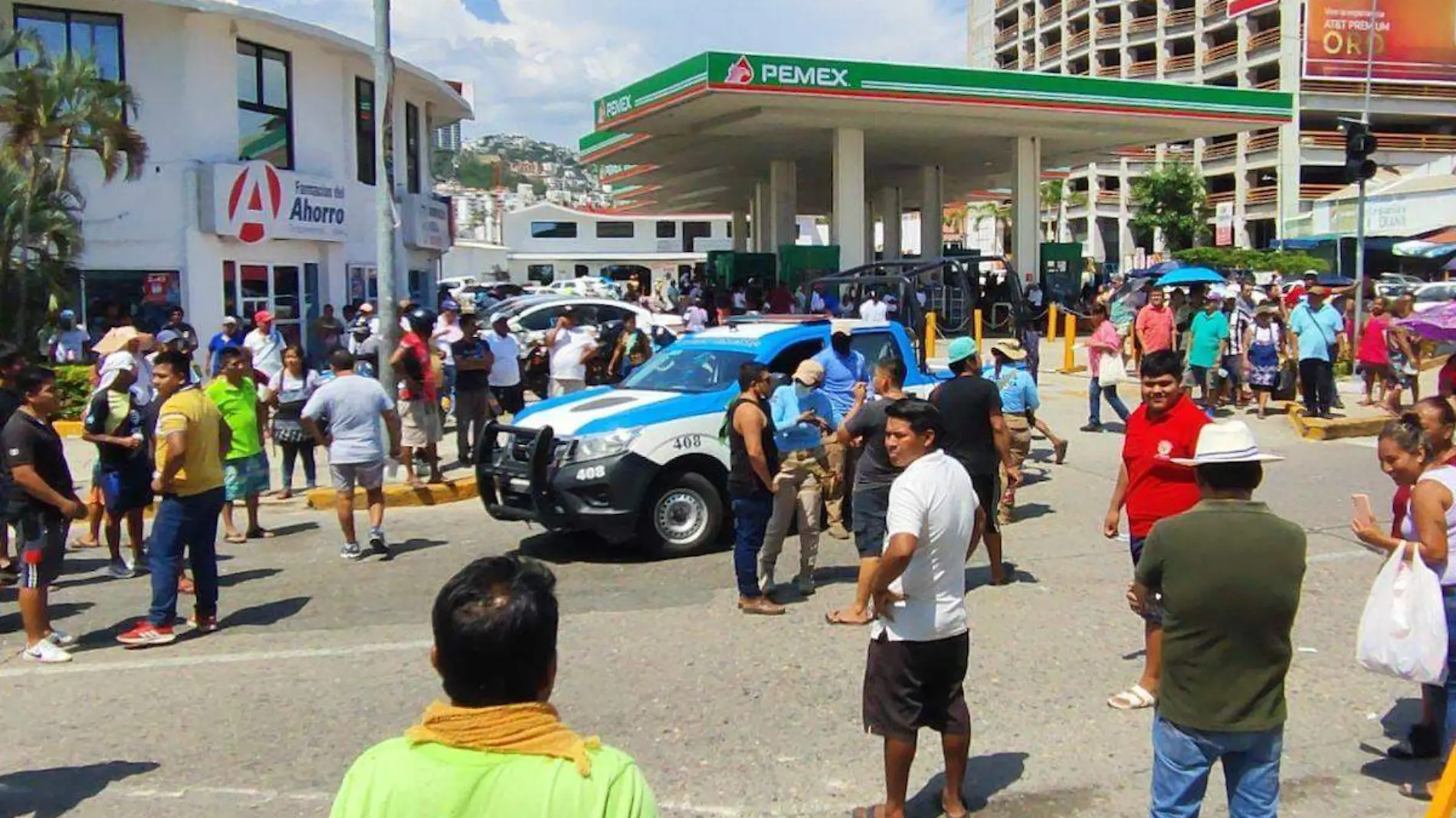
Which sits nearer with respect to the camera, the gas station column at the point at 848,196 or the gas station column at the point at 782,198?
the gas station column at the point at 848,196

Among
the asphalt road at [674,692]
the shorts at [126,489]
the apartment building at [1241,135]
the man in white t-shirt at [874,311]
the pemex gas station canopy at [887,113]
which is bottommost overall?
the asphalt road at [674,692]

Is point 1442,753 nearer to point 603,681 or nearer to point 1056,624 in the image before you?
point 1056,624

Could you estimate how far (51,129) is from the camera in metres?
18.0

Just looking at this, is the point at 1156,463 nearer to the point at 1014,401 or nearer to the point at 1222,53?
the point at 1014,401

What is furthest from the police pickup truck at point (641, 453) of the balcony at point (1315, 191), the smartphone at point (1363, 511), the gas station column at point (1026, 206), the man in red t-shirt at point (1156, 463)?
the balcony at point (1315, 191)

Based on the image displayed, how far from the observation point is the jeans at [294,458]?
12172 mm

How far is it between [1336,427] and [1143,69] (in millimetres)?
71397

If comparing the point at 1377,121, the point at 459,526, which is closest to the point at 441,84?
the point at 459,526

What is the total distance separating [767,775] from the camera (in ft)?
18.1

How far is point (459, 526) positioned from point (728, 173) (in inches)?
1388

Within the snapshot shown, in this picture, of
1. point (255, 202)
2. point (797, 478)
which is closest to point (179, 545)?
point (797, 478)

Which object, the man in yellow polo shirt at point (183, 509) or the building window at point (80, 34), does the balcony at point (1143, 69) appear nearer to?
the building window at point (80, 34)

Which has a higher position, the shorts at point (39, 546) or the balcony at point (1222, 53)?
the balcony at point (1222, 53)

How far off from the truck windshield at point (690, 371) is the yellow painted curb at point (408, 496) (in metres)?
2.53
